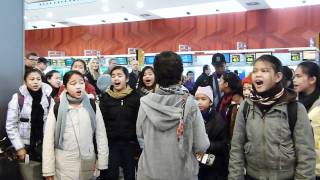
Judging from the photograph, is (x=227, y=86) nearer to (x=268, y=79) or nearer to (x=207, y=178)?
(x=207, y=178)

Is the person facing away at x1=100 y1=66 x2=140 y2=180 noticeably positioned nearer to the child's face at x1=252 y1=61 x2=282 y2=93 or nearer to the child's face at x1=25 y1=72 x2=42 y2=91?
the child's face at x1=25 y1=72 x2=42 y2=91

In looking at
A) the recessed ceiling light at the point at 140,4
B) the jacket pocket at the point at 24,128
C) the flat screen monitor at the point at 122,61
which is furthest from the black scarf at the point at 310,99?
the flat screen monitor at the point at 122,61

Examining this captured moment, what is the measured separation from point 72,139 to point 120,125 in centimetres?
88

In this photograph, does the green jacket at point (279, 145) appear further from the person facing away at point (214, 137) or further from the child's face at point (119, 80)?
the child's face at point (119, 80)

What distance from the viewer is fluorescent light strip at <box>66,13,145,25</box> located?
13878 mm

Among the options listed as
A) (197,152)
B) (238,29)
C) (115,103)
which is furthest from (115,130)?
(238,29)

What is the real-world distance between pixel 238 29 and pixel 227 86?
29.0 ft

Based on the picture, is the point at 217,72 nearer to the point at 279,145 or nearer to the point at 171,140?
the point at 279,145

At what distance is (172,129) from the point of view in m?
2.48

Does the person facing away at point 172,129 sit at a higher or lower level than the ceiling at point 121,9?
lower

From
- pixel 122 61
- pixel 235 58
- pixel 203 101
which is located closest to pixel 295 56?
pixel 235 58

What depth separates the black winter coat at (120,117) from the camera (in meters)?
4.21

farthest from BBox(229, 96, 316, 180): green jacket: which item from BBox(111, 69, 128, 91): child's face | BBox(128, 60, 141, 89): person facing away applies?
BBox(128, 60, 141, 89): person facing away

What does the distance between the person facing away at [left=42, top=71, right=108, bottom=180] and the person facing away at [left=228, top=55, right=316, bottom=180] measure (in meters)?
1.46
